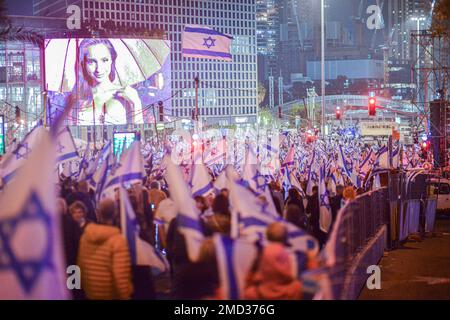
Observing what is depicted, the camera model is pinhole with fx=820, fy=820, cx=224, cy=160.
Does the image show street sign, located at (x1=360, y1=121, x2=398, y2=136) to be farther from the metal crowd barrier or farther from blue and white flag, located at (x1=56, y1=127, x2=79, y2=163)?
blue and white flag, located at (x1=56, y1=127, x2=79, y2=163)

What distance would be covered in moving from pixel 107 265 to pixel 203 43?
89.4 feet

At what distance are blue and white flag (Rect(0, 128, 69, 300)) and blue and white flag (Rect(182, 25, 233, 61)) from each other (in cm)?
2746

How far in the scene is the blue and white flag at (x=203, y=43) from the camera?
32.9 metres

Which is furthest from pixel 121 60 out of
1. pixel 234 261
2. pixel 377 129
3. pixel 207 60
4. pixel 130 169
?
pixel 207 60

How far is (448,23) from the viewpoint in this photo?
82.5 feet

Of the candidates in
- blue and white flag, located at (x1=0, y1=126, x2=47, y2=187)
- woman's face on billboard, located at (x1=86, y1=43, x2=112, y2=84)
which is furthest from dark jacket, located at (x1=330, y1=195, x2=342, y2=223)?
woman's face on billboard, located at (x1=86, y1=43, x2=112, y2=84)

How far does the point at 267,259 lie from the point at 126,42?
65.5 m

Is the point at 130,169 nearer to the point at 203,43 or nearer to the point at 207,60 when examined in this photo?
the point at 203,43

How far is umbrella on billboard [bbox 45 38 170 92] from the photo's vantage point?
67875 mm

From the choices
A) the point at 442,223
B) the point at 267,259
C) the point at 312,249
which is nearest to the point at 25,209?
the point at 267,259

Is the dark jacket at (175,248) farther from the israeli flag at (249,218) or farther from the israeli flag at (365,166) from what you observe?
the israeli flag at (365,166)

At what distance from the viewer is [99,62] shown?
70.5m

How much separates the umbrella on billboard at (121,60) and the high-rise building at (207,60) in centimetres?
6086
